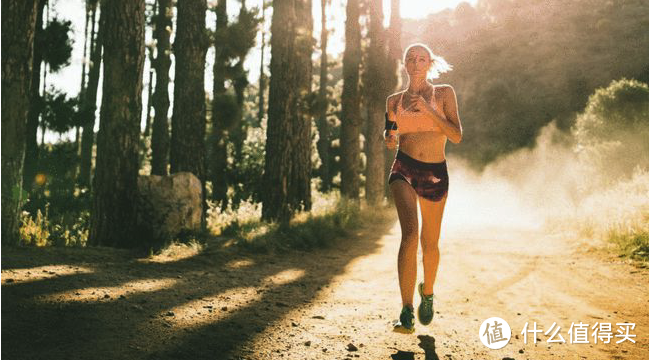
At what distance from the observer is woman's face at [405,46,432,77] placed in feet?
14.5

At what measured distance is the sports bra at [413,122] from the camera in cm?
435

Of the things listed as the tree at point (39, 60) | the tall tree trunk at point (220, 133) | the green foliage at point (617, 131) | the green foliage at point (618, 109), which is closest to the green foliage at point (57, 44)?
the tree at point (39, 60)

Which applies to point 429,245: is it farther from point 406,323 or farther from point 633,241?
point 633,241

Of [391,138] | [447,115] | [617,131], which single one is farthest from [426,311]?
[617,131]

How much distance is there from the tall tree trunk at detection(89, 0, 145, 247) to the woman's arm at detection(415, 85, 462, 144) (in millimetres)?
5682

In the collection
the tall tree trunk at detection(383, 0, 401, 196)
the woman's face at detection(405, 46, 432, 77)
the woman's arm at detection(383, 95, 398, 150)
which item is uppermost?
the tall tree trunk at detection(383, 0, 401, 196)

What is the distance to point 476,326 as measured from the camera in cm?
471

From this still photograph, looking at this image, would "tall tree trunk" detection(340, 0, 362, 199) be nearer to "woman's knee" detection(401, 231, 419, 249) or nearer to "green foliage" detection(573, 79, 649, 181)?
"green foliage" detection(573, 79, 649, 181)

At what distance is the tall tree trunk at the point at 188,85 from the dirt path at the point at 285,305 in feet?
13.6

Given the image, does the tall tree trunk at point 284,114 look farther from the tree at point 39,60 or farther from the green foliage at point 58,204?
the tree at point 39,60

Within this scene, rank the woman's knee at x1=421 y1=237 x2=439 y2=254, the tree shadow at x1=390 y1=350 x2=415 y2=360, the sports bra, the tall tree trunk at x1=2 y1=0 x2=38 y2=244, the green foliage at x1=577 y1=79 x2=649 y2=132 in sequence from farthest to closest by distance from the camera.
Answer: the green foliage at x1=577 y1=79 x2=649 y2=132
the tall tree trunk at x1=2 y1=0 x2=38 y2=244
the woman's knee at x1=421 y1=237 x2=439 y2=254
the sports bra
the tree shadow at x1=390 y1=350 x2=415 y2=360

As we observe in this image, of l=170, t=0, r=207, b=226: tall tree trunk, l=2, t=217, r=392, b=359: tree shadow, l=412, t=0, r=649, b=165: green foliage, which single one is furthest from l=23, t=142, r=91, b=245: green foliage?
l=412, t=0, r=649, b=165: green foliage

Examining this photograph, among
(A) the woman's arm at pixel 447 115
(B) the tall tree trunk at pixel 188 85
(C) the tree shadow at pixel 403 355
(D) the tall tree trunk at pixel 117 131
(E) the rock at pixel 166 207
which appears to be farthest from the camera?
(B) the tall tree trunk at pixel 188 85

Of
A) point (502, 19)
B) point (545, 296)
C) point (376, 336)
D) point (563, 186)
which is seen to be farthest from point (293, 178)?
point (502, 19)
